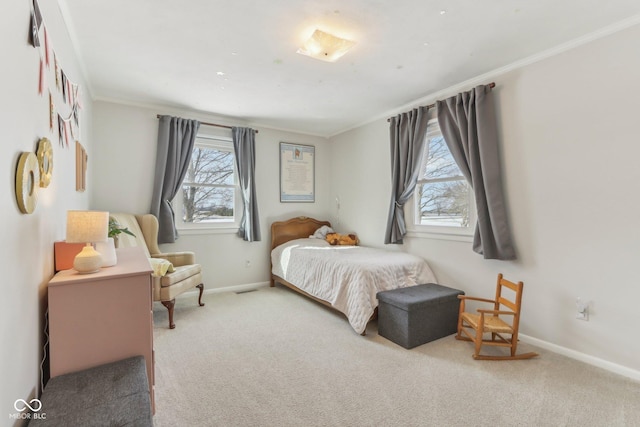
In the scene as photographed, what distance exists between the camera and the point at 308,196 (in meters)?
5.03

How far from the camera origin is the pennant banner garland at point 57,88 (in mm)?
1288

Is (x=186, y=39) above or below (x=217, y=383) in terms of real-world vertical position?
above

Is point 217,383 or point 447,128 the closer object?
point 217,383

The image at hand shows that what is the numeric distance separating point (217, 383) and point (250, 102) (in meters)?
2.96

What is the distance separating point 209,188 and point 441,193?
3.07 meters

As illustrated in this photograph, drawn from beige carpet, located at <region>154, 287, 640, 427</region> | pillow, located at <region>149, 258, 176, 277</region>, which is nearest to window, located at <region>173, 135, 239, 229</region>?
pillow, located at <region>149, 258, 176, 277</region>

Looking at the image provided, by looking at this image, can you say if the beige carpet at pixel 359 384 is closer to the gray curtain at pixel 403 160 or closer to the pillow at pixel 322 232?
the gray curtain at pixel 403 160

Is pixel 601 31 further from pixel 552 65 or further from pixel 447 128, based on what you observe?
pixel 447 128

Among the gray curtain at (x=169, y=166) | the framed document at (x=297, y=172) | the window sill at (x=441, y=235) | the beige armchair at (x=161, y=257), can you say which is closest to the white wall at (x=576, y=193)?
the window sill at (x=441, y=235)

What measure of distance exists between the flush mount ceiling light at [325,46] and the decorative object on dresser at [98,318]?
1.89 m

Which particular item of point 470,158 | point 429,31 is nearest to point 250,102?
point 429,31

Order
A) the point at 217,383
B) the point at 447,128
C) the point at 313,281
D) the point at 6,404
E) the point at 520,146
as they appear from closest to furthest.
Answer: the point at 6,404, the point at 217,383, the point at 520,146, the point at 447,128, the point at 313,281

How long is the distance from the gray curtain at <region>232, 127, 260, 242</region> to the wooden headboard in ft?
1.08

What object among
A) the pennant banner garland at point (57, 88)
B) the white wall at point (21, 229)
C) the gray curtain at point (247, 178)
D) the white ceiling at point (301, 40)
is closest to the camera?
the white wall at point (21, 229)
